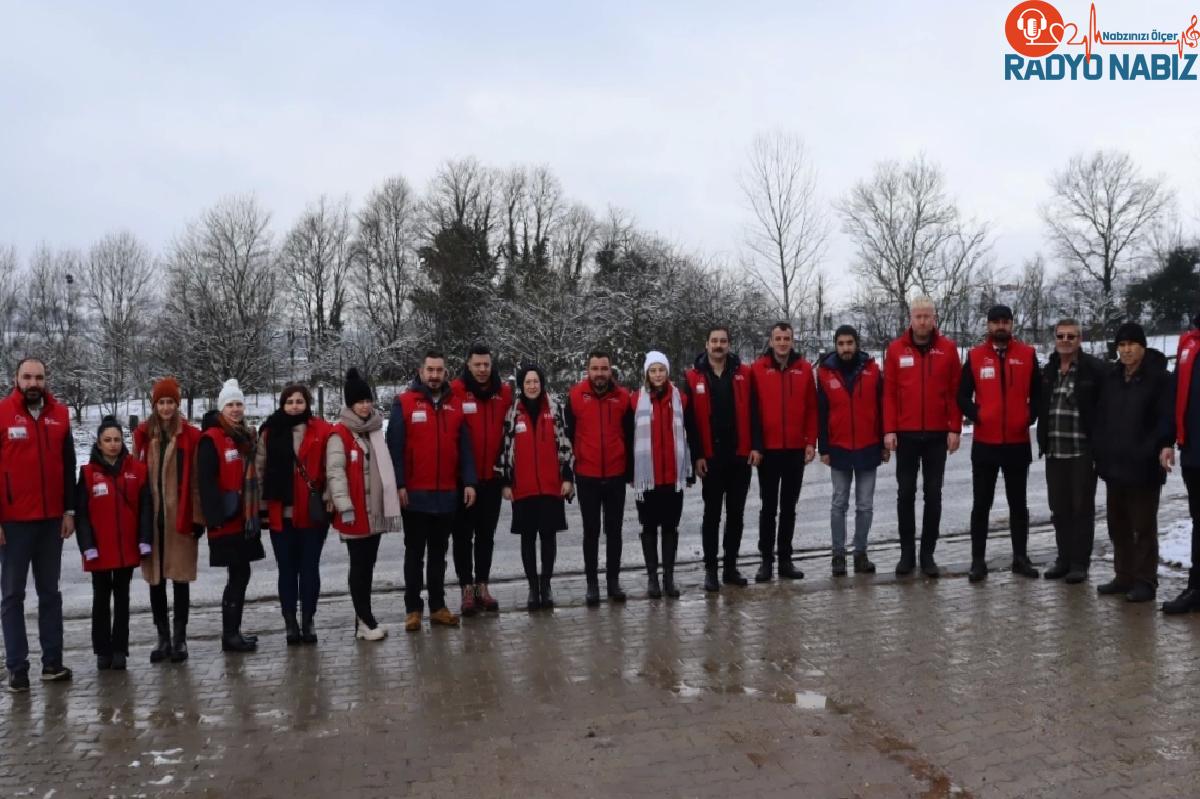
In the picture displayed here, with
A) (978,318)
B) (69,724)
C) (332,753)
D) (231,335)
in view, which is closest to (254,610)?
(69,724)

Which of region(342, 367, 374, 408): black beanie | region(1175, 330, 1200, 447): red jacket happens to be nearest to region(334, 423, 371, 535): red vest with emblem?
region(342, 367, 374, 408): black beanie

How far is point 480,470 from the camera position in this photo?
766 cm

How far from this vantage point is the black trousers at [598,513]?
25.6ft

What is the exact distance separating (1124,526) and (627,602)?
3986 mm

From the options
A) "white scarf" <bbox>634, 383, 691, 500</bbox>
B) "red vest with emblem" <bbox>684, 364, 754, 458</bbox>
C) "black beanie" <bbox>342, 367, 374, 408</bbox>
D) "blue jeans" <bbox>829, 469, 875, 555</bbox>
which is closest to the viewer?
"black beanie" <bbox>342, 367, 374, 408</bbox>

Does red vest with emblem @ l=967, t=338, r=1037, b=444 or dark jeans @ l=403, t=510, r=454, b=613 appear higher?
red vest with emblem @ l=967, t=338, r=1037, b=444

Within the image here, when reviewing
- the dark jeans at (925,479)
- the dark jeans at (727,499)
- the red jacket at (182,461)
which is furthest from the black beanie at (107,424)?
the dark jeans at (925,479)

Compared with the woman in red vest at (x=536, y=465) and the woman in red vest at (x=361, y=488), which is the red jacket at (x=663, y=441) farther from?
the woman in red vest at (x=361, y=488)

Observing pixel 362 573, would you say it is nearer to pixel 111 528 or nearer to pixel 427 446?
pixel 427 446

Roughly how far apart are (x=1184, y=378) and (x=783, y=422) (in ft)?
9.89

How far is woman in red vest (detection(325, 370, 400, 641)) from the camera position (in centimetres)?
690

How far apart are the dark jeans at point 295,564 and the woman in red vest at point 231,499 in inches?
7.5

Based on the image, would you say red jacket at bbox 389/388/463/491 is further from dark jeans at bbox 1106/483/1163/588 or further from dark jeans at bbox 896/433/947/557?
dark jeans at bbox 1106/483/1163/588

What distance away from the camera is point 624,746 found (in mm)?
4785
